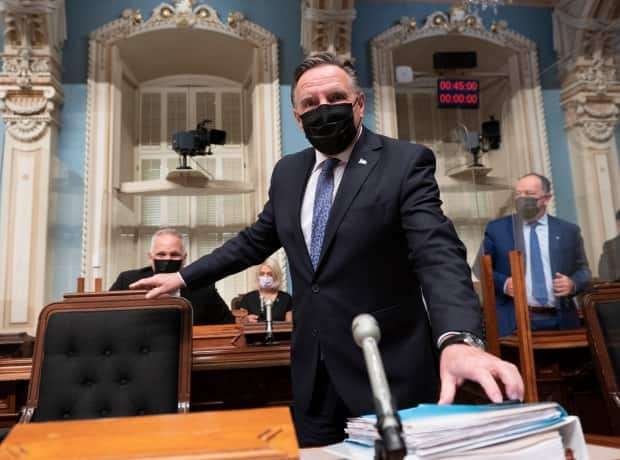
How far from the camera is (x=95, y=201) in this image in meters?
5.96

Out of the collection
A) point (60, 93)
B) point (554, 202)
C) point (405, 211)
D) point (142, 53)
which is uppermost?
point (142, 53)

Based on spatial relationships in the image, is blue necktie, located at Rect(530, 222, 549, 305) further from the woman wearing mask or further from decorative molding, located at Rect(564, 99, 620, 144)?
decorative molding, located at Rect(564, 99, 620, 144)

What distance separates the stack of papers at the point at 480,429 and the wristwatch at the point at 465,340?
0.77 ft

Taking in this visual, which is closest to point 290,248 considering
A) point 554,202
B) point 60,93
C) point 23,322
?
point 23,322

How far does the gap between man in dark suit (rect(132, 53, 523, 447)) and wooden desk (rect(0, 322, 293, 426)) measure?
2.88ft

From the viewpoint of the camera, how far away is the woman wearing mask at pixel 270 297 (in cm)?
417

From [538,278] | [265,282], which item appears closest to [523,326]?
[538,278]

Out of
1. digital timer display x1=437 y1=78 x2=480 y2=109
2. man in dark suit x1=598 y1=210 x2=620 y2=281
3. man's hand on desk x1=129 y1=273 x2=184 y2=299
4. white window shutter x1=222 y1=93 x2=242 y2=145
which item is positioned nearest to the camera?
man's hand on desk x1=129 y1=273 x2=184 y2=299

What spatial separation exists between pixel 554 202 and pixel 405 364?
227 inches

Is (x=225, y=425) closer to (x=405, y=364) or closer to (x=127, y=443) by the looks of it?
(x=127, y=443)

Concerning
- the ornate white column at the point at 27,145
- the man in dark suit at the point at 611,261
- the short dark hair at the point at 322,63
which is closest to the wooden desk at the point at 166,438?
the short dark hair at the point at 322,63

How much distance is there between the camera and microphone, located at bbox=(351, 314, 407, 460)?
64 cm

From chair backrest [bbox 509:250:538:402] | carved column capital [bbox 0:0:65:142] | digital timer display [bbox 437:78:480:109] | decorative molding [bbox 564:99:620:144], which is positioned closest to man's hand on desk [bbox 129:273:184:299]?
chair backrest [bbox 509:250:538:402]

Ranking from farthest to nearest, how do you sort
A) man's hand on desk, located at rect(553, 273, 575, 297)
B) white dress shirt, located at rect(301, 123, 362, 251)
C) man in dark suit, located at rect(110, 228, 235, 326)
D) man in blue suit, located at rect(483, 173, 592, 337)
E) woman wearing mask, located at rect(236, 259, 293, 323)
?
woman wearing mask, located at rect(236, 259, 293, 323) → man in dark suit, located at rect(110, 228, 235, 326) → man in blue suit, located at rect(483, 173, 592, 337) → man's hand on desk, located at rect(553, 273, 575, 297) → white dress shirt, located at rect(301, 123, 362, 251)
